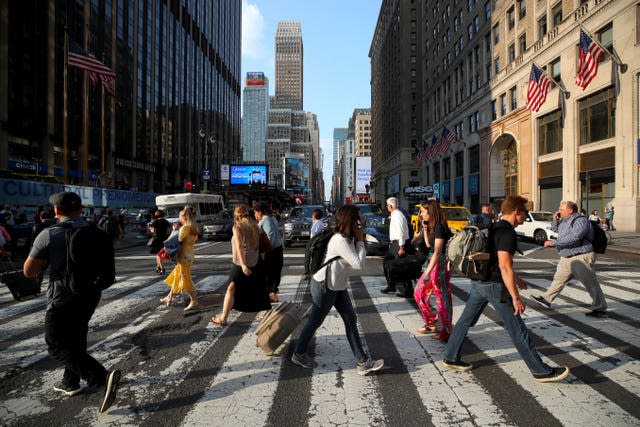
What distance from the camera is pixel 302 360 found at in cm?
411

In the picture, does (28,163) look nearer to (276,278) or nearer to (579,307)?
(276,278)

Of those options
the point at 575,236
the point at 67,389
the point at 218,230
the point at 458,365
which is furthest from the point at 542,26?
the point at 67,389

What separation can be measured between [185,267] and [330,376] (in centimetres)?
378

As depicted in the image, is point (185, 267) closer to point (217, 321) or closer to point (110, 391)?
point (217, 321)

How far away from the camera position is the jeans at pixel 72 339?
327 cm

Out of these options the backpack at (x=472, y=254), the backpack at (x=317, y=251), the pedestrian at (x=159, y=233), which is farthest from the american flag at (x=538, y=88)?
the backpack at (x=317, y=251)

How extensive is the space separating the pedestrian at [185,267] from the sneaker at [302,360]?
10.1ft

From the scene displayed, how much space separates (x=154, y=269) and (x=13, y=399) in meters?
8.06

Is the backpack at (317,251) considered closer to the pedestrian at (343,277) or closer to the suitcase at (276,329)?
the pedestrian at (343,277)

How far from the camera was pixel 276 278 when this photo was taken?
739cm

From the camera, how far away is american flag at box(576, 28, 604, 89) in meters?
20.2

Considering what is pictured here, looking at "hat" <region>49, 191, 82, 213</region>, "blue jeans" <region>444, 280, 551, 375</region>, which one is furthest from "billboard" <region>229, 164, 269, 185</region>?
"blue jeans" <region>444, 280, 551, 375</region>

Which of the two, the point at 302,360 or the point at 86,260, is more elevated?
the point at 86,260

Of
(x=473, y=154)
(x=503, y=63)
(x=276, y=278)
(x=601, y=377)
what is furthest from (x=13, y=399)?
(x=473, y=154)
